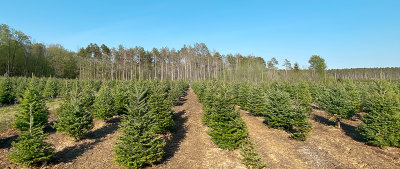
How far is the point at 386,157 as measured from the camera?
11.4m

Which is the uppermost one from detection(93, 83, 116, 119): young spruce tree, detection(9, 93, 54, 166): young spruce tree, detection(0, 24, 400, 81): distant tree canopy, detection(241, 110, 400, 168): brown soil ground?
detection(0, 24, 400, 81): distant tree canopy

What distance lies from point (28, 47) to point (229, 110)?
2486 inches

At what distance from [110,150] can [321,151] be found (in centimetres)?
1291

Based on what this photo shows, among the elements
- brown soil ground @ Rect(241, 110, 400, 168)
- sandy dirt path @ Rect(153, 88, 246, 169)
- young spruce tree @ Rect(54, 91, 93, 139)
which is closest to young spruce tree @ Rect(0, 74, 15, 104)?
young spruce tree @ Rect(54, 91, 93, 139)

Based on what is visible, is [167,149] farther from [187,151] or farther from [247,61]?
[247,61]

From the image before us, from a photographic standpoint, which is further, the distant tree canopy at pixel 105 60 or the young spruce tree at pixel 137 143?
the distant tree canopy at pixel 105 60

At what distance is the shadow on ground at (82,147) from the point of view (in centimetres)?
1055

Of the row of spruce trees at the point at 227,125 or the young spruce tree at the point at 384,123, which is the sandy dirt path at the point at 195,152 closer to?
the row of spruce trees at the point at 227,125

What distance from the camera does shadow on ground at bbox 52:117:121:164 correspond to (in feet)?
34.6

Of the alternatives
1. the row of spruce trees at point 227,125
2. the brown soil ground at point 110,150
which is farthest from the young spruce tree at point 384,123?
the brown soil ground at point 110,150

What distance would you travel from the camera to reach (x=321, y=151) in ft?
39.3

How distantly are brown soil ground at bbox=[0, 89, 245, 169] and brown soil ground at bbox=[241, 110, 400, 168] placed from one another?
2394 millimetres

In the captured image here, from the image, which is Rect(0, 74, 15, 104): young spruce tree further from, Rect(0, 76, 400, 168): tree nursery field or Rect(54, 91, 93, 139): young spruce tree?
Rect(54, 91, 93, 139): young spruce tree

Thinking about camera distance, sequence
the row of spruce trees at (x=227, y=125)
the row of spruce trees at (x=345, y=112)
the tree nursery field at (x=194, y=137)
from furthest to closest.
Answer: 1. the row of spruce trees at (x=345, y=112)
2. the row of spruce trees at (x=227, y=125)
3. the tree nursery field at (x=194, y=137)
